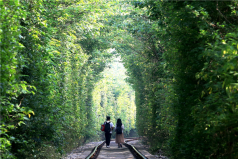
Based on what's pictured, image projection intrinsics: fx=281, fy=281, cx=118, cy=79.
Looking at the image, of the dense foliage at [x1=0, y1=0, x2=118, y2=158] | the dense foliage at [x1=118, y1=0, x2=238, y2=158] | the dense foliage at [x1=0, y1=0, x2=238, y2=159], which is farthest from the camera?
the dense foliage at [x1=0, y1=0, x2=118, y2=158]

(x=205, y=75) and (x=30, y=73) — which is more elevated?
(x=30, y=73)

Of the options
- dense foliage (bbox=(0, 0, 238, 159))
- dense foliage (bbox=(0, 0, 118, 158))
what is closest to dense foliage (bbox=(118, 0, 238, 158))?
dense foliage (bbox=(0, 0, 238, 159))

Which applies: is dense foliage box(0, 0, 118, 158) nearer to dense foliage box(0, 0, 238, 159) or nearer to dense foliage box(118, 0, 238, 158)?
dense foliage box(0, 0, 238, 159)

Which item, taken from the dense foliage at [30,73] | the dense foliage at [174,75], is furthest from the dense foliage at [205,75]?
the dense foliage at [30,73]

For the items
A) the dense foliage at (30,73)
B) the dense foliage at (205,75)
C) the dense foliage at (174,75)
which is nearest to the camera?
the dense foliage at (205,75)

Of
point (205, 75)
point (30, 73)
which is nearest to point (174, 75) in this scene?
point (205, 75)

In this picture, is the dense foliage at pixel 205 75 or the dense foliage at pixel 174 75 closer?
the dense foliage at pixel 205 75

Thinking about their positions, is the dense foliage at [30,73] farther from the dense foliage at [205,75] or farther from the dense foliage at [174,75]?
the dense foliage at [205,75]

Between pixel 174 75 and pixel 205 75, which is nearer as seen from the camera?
pixel 205 75

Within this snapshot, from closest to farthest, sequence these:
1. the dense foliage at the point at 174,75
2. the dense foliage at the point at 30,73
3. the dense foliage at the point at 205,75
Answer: the dense foliage at the point at 205,75, the dense foliage at the point at 174,75, the dense foliage at the point at 30,73

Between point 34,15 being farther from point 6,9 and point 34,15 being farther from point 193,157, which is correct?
point 193,157

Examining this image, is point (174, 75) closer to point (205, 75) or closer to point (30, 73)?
point (205, 75)

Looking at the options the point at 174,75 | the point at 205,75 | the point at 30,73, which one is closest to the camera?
the point at 205,75

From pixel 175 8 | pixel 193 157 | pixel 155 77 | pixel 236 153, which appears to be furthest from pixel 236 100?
pixel 155 77
